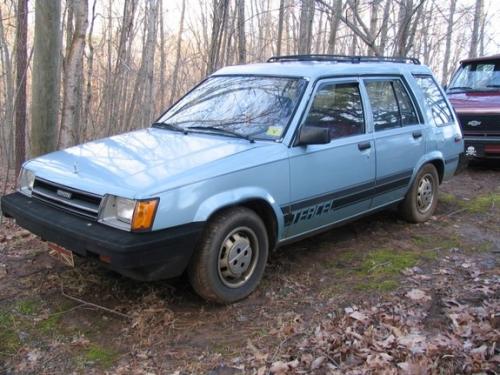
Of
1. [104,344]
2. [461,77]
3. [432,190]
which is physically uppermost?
[461,77]

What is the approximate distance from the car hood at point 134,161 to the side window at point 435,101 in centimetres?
282

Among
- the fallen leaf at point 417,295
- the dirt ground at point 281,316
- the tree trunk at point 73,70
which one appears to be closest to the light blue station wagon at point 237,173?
the dirt ground at point 281,316

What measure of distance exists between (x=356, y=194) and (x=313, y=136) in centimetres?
104

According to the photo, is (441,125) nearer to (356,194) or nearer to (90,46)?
(356,194)

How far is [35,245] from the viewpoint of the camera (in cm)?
495

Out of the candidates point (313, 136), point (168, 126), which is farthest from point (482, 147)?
point (168, 126)

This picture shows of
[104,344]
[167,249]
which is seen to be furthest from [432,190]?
[104,344]

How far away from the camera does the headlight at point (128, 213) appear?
326cm

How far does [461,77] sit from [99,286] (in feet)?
27.5

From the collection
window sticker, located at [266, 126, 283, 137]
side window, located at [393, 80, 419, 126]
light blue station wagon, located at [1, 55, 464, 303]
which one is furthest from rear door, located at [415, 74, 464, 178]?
window sticker, located at [266, 126, 283, 137]

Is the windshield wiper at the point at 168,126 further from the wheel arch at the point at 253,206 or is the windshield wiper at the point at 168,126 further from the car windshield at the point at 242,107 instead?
the wheel arch at the point at 253,206

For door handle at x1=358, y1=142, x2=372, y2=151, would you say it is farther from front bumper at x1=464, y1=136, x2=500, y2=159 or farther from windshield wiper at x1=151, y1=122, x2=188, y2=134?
front bumper at x1=464, y1=136, x2=500, y2=159

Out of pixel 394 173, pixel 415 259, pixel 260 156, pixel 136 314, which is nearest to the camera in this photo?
pixel 136 314

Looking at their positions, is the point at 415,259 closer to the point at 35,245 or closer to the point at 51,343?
the point at 51,343
